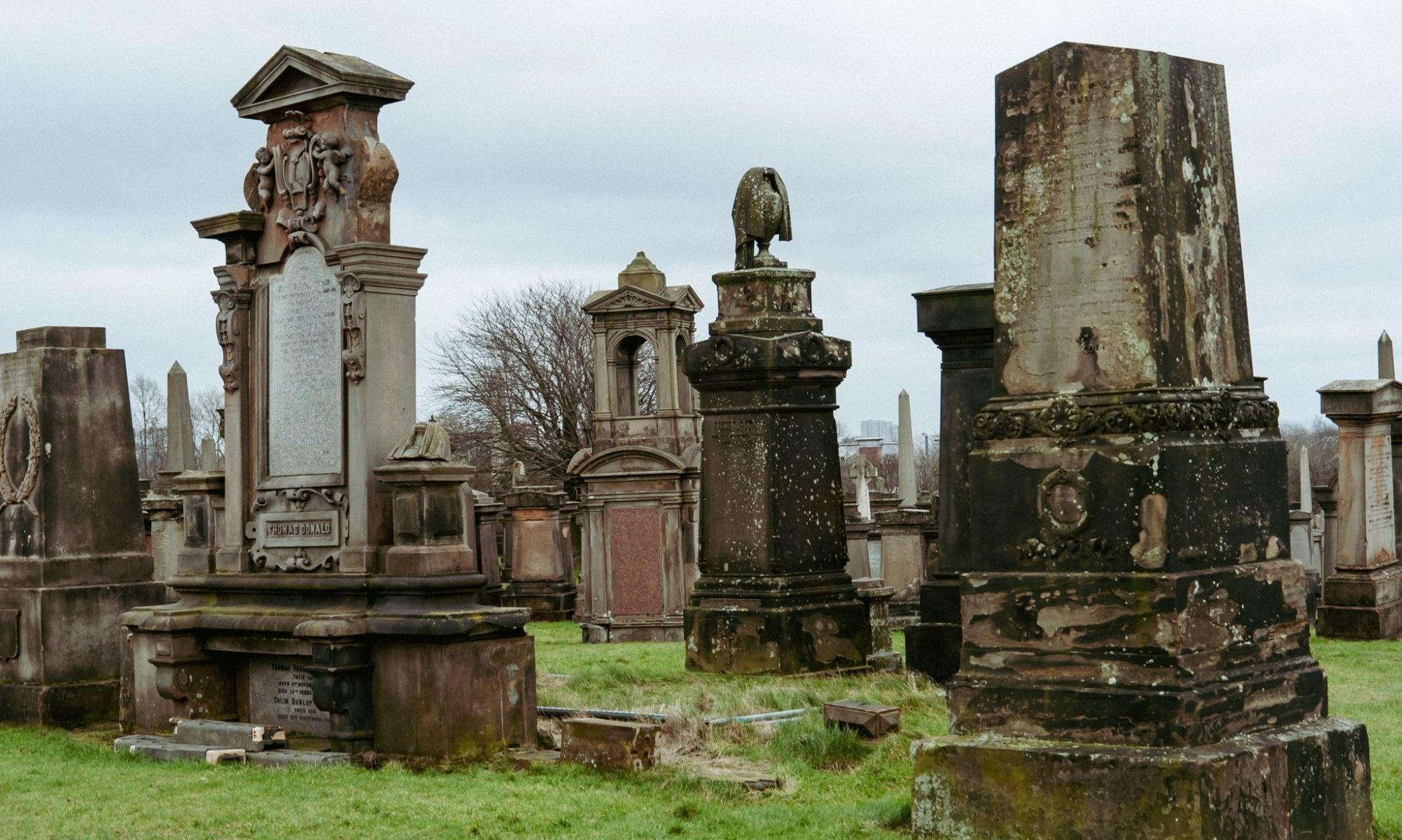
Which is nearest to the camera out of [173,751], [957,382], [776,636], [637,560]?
[173,751]

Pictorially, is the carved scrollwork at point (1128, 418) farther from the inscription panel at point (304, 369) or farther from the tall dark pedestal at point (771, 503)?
the tall dark pedestal at point (771, 503)

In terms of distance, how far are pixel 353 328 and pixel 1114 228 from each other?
206 inches

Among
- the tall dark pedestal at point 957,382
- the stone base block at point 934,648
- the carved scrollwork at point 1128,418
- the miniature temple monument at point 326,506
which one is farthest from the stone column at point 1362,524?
the carved scrollwork at point 1128,418

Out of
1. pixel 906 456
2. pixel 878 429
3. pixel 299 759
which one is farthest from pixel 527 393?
pixel 878 429

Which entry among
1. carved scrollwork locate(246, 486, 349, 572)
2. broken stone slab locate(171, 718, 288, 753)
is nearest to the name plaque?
carved scrollwork locate(246, 486, 349, 572)

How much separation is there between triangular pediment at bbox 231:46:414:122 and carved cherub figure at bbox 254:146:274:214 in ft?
0.81

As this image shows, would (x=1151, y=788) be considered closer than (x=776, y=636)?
Yes

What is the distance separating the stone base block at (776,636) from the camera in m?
12.6

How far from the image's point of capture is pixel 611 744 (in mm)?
8734

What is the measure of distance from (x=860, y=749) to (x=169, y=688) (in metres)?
4.49

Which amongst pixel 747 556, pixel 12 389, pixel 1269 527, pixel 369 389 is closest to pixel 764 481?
pixel 747 556

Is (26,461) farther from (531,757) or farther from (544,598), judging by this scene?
(544,598)

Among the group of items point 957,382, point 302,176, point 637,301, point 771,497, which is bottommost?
point 771,497

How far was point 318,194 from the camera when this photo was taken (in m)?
10.5
